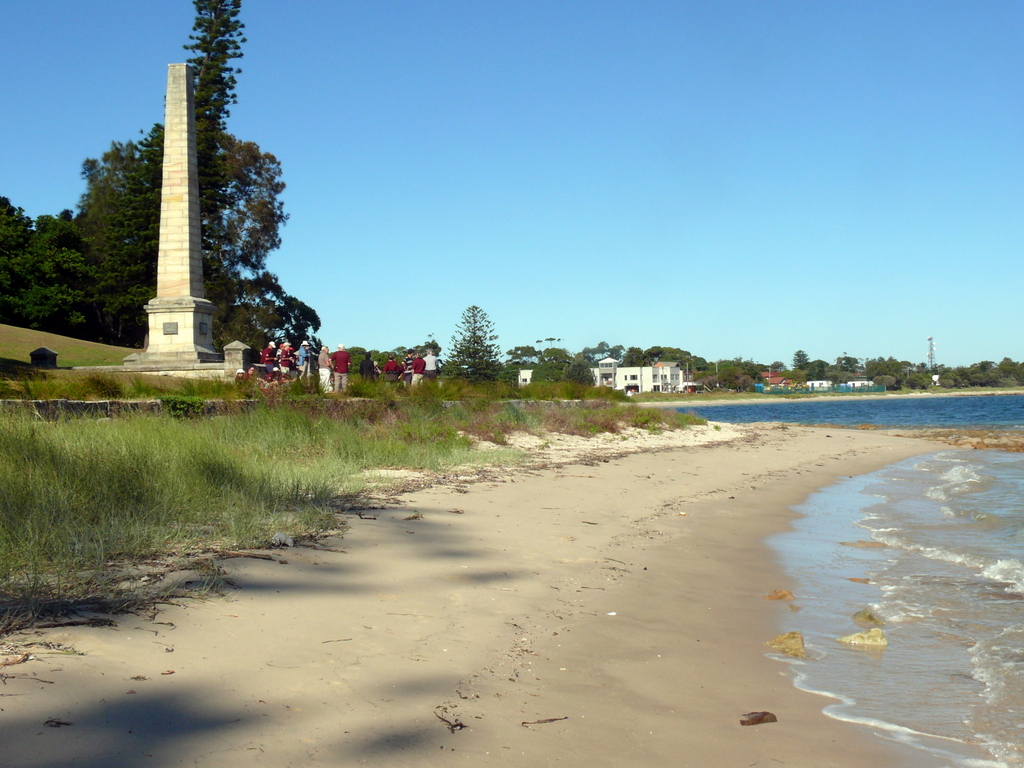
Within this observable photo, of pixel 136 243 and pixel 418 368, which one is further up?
pixel 136 243

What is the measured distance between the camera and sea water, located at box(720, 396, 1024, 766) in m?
3.65

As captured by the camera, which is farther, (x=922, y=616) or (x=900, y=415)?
(x=900, y=415)

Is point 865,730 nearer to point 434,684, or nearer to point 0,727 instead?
point 434,684

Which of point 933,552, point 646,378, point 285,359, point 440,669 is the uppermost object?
point 646,378

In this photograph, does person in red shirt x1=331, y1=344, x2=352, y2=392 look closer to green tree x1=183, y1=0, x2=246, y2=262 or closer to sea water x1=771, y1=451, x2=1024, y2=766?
sea water x1=771, y1=451, x2=1024, y2=766

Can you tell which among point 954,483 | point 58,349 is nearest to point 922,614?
point 954,483

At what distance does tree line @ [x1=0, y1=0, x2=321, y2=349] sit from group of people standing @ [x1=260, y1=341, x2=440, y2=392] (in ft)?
52.6

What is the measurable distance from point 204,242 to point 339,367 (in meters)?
21.3

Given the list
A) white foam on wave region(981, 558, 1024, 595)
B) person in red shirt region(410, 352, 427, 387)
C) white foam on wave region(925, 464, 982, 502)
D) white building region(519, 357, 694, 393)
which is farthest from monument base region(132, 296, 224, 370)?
white building region(519, 357, 694, 393)

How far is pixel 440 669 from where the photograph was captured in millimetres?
3717

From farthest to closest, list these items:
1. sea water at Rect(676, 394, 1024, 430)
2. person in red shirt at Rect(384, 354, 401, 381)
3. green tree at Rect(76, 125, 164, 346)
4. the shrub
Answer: sea water at Rect(676, 394, 1024, 430) < green tree at Rect(76, 125, 164, 346) < person in red shirt at Rect(384, 354, 401, 381) < the shrub

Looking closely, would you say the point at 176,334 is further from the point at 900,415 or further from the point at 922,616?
the point at 900,415

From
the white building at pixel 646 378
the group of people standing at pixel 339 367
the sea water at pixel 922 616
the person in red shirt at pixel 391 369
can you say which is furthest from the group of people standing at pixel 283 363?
the white building at pixel 646 378

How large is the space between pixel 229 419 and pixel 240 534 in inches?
239
